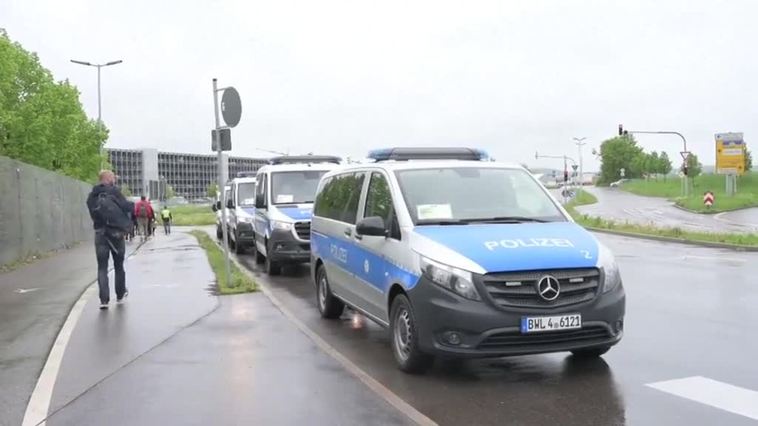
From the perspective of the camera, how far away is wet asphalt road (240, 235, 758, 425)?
5.18 meters

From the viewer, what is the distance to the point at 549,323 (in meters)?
5.73

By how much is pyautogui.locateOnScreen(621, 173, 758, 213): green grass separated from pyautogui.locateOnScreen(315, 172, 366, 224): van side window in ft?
155

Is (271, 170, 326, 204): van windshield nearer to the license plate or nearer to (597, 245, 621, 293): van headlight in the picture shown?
(597, 245, 621, 293): van headlight

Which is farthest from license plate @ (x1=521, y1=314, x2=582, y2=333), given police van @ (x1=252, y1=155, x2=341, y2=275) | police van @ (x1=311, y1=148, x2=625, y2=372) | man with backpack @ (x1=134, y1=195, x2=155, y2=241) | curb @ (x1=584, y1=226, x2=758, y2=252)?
man with backpack @ (x1=134, y1=195, x2=155, y2=241)

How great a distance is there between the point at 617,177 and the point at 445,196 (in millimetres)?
140249

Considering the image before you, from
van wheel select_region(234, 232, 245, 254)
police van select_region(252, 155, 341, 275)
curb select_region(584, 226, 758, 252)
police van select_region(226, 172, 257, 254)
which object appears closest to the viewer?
police van select_region(252, 155, 341, 275)

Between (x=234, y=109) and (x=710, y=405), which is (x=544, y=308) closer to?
(x=710, y=405)

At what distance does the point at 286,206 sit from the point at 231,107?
11.1 ft

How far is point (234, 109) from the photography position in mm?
11602

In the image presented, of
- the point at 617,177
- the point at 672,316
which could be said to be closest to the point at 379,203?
the point at 672,316

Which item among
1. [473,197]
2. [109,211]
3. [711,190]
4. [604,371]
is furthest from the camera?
[711,190]

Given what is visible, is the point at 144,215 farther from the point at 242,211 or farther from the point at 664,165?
the point at 664,165

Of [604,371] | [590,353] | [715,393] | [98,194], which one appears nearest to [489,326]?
[604,371]

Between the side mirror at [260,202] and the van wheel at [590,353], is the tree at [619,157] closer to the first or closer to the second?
the side mirror at [260,202]
